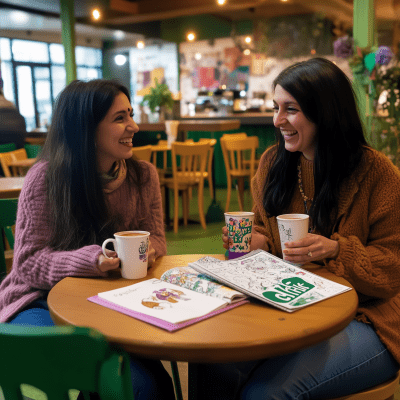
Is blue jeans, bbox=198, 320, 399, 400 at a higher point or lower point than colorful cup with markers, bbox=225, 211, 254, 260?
lower

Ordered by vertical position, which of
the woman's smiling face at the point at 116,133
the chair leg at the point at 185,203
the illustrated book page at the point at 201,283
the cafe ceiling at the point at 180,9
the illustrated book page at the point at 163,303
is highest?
the cafe ceiling at the point at 180,9

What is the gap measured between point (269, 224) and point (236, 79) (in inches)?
418

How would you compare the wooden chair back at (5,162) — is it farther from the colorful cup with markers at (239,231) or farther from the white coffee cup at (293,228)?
the white coffee cup at (293,228)

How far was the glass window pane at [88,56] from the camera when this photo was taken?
13.6 meters

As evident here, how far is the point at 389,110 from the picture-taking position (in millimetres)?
4043

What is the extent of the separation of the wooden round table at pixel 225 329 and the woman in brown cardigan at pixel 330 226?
170mm

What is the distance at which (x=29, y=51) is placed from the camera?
12.3m

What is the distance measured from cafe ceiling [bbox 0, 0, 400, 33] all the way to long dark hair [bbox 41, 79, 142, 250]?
872 centimetres

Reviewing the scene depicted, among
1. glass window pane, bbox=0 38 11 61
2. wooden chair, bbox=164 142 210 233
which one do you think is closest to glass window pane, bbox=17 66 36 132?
glass window pane, bbox=0 38 11 61

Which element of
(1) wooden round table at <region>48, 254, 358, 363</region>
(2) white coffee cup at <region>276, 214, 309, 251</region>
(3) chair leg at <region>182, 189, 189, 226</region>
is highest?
(2) white coffee cup at <region>276, 214, 309, 251</region>

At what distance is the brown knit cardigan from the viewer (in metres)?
1.25

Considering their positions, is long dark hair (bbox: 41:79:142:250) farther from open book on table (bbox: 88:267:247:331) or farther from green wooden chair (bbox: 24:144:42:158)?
green wooden chair (bbox: 24:144:42:158)

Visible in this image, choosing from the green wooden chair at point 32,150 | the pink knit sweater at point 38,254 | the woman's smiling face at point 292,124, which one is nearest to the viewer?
the pink knit sweater at point 38,254

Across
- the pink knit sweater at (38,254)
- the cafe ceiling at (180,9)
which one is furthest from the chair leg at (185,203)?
the cafe ceiling at (180,9)
